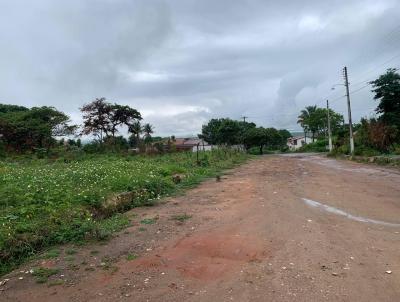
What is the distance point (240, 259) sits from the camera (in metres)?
6.20

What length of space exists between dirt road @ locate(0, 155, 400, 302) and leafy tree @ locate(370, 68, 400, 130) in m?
29.0

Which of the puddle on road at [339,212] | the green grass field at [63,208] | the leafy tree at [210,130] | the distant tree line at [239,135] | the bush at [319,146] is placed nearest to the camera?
the green grass field at [63,208]

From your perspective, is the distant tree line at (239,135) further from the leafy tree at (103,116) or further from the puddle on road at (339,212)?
the puddle on road at (339,212)

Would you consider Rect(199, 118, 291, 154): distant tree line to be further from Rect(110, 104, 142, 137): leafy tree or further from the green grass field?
the green grass field

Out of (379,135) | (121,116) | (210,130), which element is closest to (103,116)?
(121,116)

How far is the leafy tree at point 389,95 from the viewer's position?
119ft

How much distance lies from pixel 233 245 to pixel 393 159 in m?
21.9

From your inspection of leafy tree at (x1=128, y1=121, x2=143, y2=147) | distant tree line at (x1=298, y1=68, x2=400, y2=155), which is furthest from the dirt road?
leafy tree at (x1=128, y1=121, x2=143, y2=147)

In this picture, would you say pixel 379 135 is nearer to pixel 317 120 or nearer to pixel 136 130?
pixel 136 130

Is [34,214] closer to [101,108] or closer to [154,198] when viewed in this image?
[154,198]

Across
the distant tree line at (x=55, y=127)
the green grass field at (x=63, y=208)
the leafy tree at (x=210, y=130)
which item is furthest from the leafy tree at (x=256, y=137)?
the green grass field at (x=63, y=208)

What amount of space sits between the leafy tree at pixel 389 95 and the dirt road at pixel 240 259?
29.0m

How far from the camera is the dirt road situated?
4.98 m

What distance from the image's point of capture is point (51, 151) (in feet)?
106
